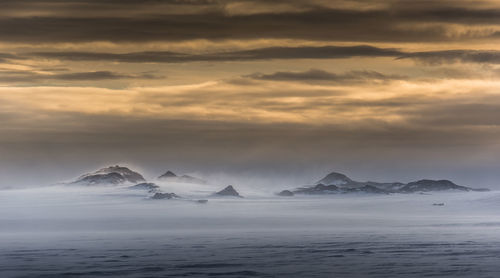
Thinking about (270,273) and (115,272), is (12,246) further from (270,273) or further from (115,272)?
(270,273)

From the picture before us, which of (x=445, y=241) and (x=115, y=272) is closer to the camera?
(x=115, y=272)

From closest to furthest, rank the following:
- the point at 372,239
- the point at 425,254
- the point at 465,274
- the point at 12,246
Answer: the point at 465,274, the point at 425,254, the point at 12,246, the point at 372,239

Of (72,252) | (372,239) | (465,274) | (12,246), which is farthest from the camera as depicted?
(372,239)

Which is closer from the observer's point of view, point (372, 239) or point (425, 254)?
point (425, 254)

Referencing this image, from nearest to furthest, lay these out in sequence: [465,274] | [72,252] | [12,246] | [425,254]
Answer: [465,274], [425,254], [72,252], [12,246]

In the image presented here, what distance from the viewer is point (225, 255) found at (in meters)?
69.5

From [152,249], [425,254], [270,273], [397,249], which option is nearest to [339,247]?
[397,249]

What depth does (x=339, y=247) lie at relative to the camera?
7806 cm

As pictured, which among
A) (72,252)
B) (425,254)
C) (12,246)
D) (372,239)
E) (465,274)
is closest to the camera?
(465,274)

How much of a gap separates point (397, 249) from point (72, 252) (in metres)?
27.8

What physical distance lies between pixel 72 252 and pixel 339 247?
2352 cm

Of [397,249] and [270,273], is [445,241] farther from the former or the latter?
[270,273]

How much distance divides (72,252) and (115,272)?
759 inches

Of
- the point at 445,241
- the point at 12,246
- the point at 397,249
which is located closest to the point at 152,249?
the point at 12,246
